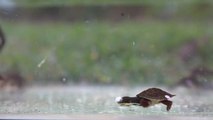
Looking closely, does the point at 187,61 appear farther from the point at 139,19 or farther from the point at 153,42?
the point at 139,19

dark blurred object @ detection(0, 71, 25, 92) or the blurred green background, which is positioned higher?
the blurred green background

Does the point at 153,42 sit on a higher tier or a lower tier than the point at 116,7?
lower

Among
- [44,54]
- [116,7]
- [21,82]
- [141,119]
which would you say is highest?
[116,7]

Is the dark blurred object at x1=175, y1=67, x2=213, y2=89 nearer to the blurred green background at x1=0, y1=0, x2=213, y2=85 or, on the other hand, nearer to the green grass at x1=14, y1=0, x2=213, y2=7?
the blurred green background at x1=0, y1=0, x2=213, y2=85

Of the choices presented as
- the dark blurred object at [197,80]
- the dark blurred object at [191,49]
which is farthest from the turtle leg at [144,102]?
the dark blurred object at [191,49]

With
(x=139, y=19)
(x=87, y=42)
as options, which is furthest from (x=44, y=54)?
(x=139, y=19)

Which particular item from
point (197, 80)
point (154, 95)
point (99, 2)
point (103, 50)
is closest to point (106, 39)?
point (103, 50)

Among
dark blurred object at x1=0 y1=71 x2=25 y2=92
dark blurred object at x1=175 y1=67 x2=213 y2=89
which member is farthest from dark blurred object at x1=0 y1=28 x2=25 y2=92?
dark blurred object at x1=175 y1=67 x2=213 y2=89
